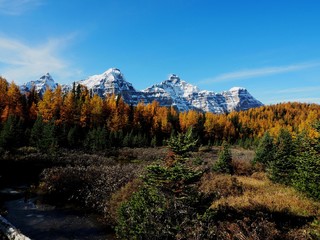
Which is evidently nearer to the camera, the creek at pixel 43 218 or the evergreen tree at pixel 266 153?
the creek at pixel 43 218

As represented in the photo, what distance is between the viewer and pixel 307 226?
12805 millimetres

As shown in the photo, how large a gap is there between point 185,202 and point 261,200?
753cm

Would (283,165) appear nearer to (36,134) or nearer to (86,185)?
(86,185)

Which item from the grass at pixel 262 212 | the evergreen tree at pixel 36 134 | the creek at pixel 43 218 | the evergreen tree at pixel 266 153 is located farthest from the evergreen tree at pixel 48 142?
the evergreen tree at pixel 266 153

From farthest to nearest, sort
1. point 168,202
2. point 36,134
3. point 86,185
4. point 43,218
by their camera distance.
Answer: point 36,134 → point 86,185 → point 43,218 → point 168,202

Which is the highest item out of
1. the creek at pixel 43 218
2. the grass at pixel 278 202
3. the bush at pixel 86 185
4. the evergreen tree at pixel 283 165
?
the evergreen tree at pixel 283 165

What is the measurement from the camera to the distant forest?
154 feet

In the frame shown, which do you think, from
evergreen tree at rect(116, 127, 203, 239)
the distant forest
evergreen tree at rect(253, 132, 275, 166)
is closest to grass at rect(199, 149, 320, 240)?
evergreen tree at rect(116, 127, 203, 239)

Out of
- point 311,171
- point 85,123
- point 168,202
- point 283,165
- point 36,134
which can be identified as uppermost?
point 85,123

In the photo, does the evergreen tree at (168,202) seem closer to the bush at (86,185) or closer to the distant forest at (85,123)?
the bush at (86,185)

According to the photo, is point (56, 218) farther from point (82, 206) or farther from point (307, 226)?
point (307, 226)

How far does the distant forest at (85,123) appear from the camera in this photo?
154 feet

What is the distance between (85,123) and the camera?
72.8 metres

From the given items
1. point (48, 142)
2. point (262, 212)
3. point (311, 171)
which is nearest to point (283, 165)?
point (311, 171)
